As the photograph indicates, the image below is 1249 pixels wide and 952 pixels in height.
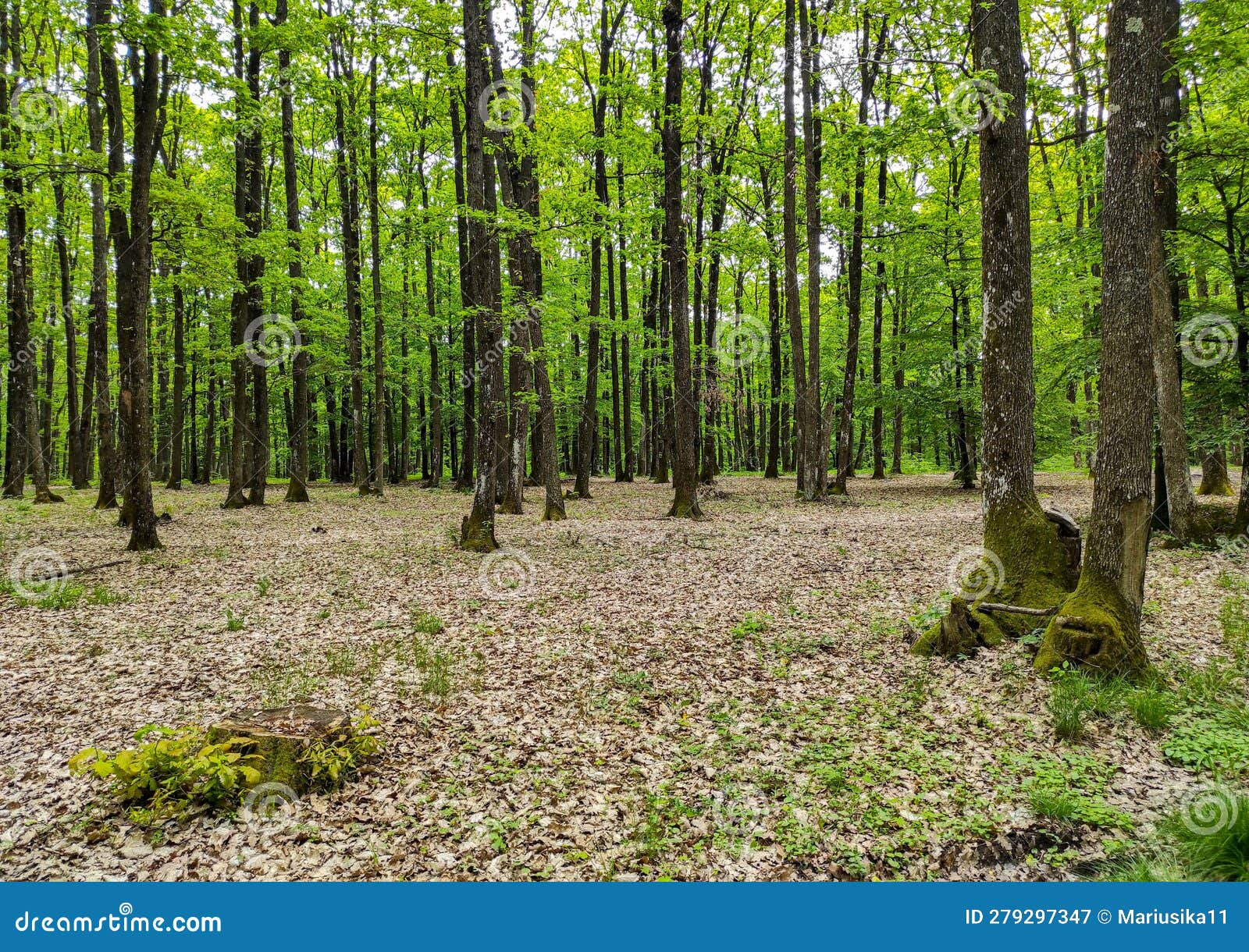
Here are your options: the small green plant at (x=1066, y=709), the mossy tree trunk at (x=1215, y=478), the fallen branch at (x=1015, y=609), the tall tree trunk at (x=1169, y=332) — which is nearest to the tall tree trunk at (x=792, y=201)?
the tall tree trunk at (x=1169, y=332)

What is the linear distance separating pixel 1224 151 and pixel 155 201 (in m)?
18.3

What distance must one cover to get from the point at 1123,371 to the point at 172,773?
8.06m

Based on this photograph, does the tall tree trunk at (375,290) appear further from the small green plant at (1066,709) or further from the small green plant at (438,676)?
the small green plant at (1066,709)

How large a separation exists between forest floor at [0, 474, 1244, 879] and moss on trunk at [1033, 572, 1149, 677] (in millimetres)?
349

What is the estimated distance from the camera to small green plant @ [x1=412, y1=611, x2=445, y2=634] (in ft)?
24.2

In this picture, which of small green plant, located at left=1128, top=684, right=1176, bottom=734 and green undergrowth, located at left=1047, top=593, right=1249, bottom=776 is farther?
small green plant, located at left=1128, top=684, right=1176, bottom=734

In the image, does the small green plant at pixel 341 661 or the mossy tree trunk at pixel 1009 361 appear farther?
the mossy tree trunk at pixel 1009 361

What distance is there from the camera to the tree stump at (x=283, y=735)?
4148mm

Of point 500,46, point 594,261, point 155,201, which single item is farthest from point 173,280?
point 594,261

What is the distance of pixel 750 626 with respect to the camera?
7.30m

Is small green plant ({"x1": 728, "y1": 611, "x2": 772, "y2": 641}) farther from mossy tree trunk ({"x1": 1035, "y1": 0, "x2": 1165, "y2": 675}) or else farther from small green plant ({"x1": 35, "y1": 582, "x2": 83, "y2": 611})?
small green plant ({"x1": 35, "y1": 582, "x2": 83, "y2": 611})

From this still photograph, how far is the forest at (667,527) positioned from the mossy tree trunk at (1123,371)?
0.04 m

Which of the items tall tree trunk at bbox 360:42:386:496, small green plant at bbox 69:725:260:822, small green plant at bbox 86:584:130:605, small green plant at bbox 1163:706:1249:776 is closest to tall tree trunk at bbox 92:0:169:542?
small green plant at bbox 86:584:130:605

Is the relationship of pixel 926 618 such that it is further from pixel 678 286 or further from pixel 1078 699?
pixel 678 286
